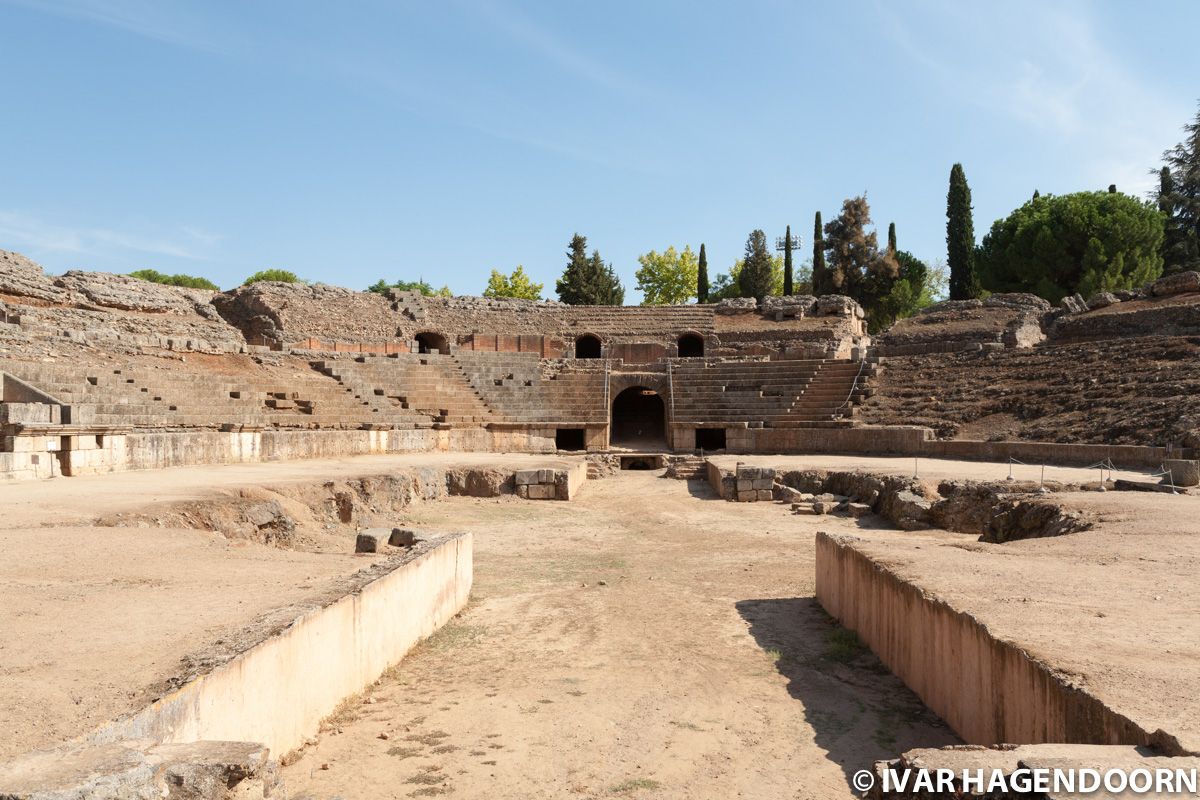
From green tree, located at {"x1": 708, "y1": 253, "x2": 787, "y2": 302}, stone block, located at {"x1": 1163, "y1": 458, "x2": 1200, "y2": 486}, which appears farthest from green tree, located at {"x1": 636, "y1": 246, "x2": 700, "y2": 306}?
stone block, located at {"x1": 1163, "y1": 458, "x2": 1200, "y2": 486}

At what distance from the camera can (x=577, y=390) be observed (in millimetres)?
26875

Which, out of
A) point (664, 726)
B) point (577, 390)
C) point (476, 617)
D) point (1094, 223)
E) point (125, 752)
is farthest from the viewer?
point (1094, 223)

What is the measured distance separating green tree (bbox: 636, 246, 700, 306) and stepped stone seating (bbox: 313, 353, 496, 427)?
36.7 m

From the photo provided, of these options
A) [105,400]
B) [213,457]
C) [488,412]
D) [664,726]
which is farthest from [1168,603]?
[488,412]

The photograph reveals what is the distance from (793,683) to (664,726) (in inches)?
52.3

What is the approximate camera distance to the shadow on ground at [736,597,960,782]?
187 inches

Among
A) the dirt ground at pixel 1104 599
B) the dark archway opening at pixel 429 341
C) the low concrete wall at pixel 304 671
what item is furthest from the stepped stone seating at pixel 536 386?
the low concrete wall at pixel 304 671

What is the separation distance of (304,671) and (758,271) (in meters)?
48.9

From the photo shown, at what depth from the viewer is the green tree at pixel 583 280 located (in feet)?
155

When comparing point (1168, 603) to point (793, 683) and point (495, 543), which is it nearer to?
point (793, 683)

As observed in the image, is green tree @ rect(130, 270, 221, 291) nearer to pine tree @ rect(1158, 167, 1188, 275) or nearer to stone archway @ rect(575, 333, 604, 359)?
stone archway @ rect(575, 333, 604, 359)

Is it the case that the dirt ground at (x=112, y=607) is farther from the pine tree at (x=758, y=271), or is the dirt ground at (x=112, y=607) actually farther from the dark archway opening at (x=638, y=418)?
the pine tree at (x=758, y=271)

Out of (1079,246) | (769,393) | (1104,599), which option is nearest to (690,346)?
(769,393)

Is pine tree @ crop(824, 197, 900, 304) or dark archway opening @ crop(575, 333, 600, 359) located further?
pine tree @ crop(824, 197, 900, 304)
